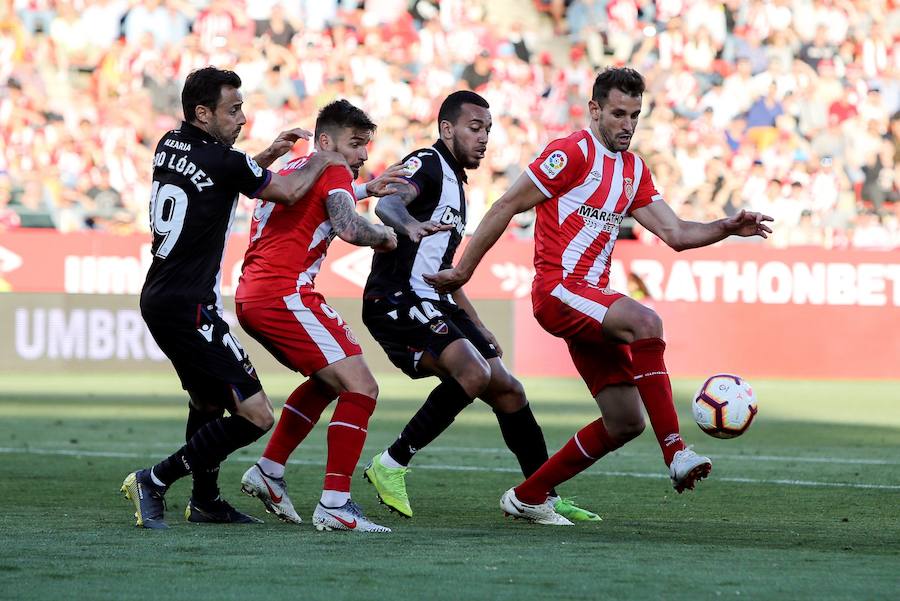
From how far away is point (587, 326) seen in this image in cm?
705

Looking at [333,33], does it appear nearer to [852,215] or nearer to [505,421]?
[852,215]

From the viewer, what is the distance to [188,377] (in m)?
6.78

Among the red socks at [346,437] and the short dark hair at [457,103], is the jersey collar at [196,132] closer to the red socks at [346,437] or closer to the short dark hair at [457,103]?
the red socks at [346,437]

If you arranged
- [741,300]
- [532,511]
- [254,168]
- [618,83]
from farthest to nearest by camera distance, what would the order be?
[741,300] < [532,511] < [618,83] < [254,168]

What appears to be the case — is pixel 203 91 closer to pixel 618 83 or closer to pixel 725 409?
pixel 618 83

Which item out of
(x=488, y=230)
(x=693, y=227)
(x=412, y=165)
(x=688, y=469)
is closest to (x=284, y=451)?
(x=488, y=230)

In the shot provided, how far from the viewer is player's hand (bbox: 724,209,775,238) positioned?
7059mm

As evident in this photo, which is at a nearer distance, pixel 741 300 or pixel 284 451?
pixel 284 451

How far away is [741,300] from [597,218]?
13800mm

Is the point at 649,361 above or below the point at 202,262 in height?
below

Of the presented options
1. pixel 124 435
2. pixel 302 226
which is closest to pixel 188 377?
pixel 302 226

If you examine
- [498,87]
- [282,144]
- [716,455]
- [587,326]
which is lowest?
[716,455]

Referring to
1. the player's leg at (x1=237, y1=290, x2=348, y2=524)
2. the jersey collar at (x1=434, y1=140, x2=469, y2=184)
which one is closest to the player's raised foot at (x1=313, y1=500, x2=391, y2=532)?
the player's leg at (x1=237, y1=290, x2=348, y2=524)

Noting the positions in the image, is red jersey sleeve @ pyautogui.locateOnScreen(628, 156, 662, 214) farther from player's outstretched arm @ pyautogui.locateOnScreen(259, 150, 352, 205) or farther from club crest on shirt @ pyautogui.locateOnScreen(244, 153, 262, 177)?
club crest on shirt @ pyautogui.locateOnScreen(244, 153, 262, 177)
